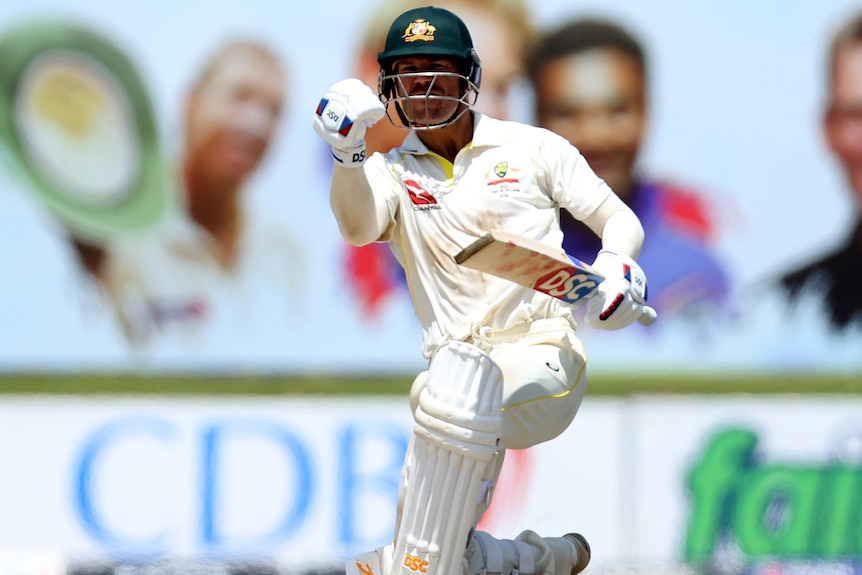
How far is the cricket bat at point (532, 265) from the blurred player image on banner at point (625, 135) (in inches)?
158

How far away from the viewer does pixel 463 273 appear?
319 centimetres

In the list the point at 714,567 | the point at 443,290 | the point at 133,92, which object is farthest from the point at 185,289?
the point at 443,290

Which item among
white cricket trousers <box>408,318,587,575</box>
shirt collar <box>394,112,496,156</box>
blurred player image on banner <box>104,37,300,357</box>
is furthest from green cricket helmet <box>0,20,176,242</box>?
white cricket trousers <box>408,318,587,575</box>

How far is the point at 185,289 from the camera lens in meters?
6.89

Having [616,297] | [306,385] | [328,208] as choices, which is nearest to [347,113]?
[616,297]

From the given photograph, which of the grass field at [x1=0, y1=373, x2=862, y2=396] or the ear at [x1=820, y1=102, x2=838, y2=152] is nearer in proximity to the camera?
the grass field at [x1=0, y1=373, x2=862, y2=396]

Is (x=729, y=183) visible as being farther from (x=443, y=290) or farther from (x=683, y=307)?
(x=443, y=290)

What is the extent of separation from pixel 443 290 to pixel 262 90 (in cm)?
394

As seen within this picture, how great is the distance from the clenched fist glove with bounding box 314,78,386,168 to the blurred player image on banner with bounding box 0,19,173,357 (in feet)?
13.2

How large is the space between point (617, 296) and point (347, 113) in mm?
629

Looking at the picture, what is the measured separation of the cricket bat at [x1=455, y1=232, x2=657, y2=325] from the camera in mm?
2787

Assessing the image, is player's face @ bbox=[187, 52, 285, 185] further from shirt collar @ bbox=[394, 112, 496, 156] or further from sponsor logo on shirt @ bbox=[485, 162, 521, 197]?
sponsor logo on shirt @ bbox=[485, 162, 521, 197]

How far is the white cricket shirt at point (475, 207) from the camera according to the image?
3.18 meters

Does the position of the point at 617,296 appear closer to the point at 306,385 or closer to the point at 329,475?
the point at 329,475
